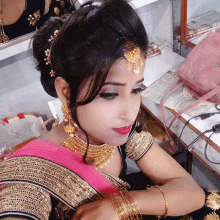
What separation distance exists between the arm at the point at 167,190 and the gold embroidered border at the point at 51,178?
0.52 ft

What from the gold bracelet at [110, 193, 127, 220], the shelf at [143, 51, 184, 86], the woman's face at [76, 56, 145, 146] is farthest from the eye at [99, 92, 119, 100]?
the shelf at [143, 51, 184, 86]

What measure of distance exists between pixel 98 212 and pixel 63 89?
1.19ft

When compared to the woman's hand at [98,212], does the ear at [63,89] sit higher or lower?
higher

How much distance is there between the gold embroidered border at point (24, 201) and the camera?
23.1 inches

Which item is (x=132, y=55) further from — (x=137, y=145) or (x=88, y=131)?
(x=137, y=145)

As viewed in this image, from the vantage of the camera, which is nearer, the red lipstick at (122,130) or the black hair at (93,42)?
the black hair at (93,42)

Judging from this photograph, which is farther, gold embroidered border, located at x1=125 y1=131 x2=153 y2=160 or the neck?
gold embroidered border, located at x1=125 y1=131 x2=153 y2=160

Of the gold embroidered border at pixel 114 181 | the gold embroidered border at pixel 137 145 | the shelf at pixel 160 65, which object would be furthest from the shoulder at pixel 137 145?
the shelf at pixel 160 65

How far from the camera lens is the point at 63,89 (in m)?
0.65

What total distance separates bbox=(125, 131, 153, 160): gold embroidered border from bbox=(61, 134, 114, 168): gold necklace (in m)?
0.08

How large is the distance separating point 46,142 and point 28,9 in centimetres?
55

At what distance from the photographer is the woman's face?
23.4 inches

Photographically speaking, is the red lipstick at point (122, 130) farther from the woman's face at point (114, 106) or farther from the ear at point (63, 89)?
the ear at point (63, 89)

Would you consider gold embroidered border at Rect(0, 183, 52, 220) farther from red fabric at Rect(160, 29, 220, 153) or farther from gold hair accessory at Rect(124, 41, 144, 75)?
red fabric at Rect(160, 29, 220, 153)
